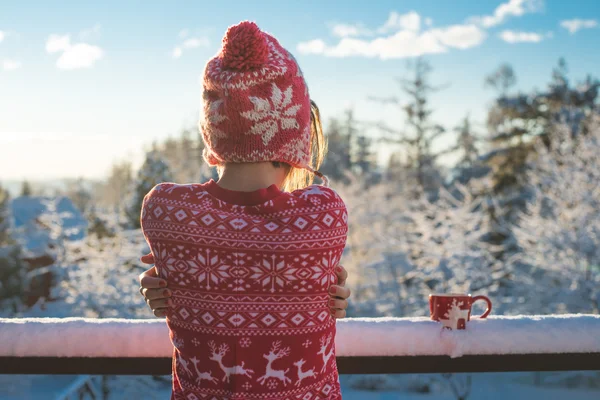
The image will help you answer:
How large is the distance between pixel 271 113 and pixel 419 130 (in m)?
21.1

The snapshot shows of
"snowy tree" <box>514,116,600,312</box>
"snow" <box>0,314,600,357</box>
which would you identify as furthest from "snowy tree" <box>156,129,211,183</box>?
"snow" <box>0,314,600,357</box>

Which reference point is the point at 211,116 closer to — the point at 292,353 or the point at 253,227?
the point at 253,227

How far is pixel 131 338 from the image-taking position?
165cm

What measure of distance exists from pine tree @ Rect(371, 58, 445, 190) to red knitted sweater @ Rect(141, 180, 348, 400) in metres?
20.4

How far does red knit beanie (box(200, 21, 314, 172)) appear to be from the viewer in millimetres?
965

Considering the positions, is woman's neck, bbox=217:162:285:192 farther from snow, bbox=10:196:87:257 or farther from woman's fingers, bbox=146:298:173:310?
snow, bbox=10:196:87:257

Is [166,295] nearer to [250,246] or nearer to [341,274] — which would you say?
[250,246]

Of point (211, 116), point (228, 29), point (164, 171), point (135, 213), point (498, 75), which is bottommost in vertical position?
point (135, 213)

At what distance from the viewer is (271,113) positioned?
0.98m

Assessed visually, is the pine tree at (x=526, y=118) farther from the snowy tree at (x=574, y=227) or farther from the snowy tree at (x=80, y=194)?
the snowy tree at (x=80, y=194)

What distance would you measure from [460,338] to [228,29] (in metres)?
1.17

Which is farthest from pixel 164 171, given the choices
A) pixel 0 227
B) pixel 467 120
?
pixel 467 120

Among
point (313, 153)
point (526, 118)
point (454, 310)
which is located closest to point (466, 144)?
point (526, 118)

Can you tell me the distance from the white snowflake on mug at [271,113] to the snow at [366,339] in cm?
85
